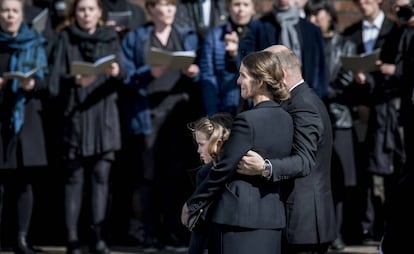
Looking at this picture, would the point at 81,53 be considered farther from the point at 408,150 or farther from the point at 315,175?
the point at 315,175

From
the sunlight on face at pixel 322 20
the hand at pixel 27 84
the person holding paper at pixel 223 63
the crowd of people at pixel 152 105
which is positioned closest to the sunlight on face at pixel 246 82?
the crowd of people at pixel 152 105

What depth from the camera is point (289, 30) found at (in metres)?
7.84

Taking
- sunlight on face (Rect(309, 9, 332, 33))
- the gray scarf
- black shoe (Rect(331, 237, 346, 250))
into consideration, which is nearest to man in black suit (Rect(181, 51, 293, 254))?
the gray scarf

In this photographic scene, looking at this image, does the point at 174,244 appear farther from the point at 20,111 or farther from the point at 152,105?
the point at 20,111

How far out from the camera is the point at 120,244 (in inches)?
341

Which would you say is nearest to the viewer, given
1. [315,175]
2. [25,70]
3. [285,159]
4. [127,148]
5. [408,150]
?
[285,159]

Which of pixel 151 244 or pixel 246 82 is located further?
pixel 151 244

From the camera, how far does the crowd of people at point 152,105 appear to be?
7.95 meters

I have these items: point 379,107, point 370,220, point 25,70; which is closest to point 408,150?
point 379,107

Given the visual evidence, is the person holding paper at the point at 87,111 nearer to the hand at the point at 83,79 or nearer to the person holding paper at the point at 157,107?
the hand at the point at 83,79

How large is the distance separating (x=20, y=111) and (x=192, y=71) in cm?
123

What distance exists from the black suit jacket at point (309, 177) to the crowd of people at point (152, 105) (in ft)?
5.29

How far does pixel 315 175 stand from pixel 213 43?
8.42ft

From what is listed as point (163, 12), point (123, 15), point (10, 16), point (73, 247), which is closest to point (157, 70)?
point (163, 12)
